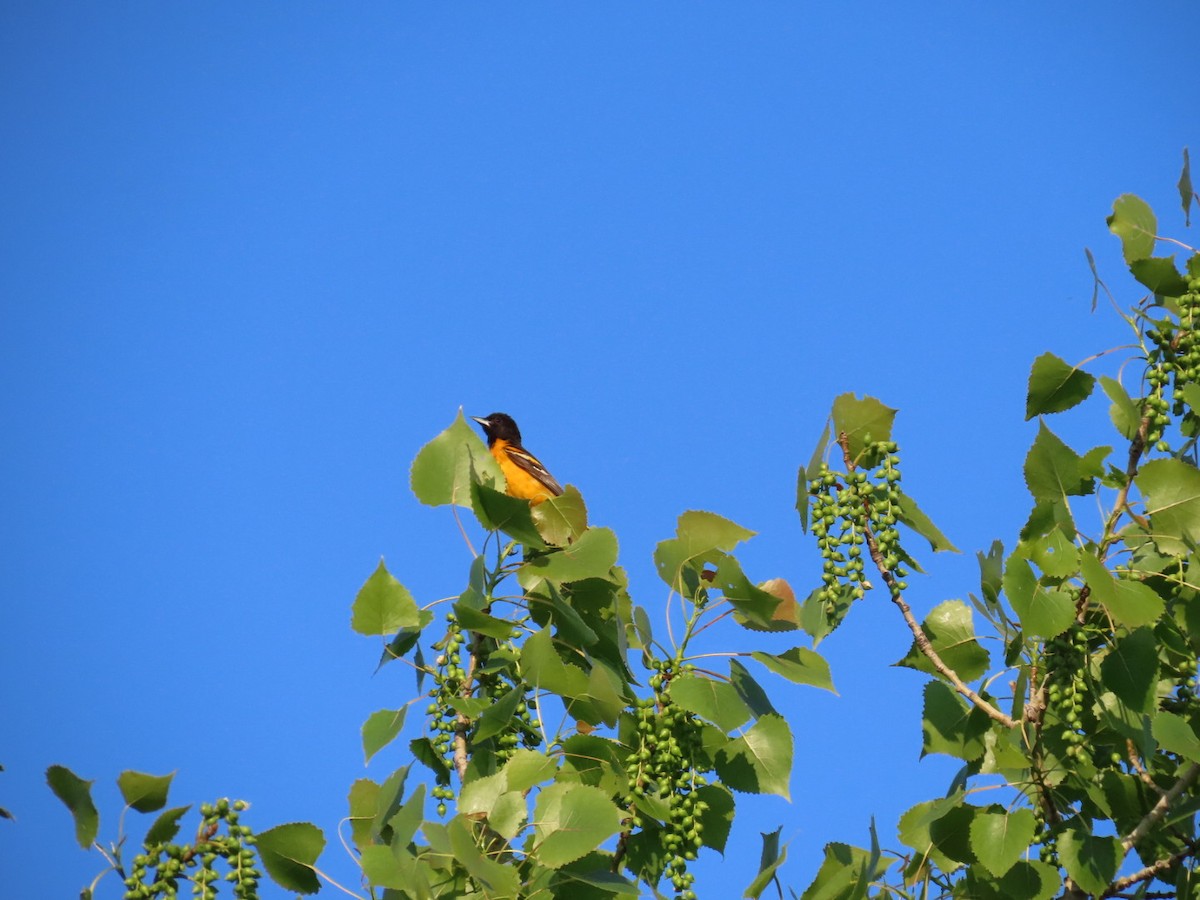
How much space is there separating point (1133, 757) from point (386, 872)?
2372mm

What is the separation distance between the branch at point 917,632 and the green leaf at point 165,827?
2205mm

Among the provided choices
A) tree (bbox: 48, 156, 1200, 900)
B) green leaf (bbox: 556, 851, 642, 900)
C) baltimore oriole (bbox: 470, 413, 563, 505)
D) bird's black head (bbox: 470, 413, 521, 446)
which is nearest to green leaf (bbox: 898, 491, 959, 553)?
tree (bbox: 48, 156, 1200, 900)

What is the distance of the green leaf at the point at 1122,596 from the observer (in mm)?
3631

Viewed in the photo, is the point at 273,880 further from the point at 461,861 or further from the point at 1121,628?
the point at 1121,628

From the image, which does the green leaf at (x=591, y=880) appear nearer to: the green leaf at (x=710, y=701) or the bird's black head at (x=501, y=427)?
the green leaf at (x=710, y=701)

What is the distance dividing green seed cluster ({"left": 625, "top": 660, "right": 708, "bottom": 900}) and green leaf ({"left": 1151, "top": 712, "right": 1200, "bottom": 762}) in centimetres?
128

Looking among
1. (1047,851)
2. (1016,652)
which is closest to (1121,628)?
(1016,652)

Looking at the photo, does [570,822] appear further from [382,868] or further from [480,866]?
[382,868]

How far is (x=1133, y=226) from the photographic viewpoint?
4.51 m

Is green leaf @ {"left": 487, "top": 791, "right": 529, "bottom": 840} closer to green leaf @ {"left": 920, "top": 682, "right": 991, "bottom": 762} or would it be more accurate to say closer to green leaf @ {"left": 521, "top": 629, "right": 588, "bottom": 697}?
green leaf @ {"left": 521, "top": 629, "right": 588, "bottom": 697}

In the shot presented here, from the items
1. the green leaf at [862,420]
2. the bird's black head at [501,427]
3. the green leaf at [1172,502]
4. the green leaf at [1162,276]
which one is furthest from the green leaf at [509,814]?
the bird's black head at [501,427]

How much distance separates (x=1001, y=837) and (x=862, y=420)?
1.33 meters

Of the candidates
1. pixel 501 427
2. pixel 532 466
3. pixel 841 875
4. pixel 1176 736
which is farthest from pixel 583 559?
pixel 501 427

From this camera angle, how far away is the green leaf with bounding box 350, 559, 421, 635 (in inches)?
152
